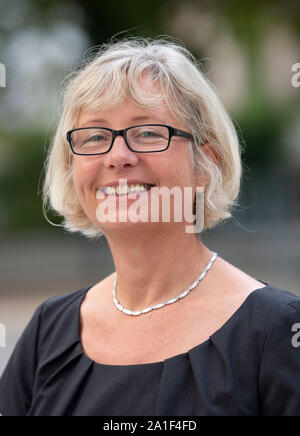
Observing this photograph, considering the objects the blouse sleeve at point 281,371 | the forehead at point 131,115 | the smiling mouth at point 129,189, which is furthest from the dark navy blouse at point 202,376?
the forehead at point 131,115

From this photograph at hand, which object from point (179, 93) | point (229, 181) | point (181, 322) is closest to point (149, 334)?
point (181, 322)

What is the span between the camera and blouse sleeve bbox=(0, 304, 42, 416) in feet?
6.40

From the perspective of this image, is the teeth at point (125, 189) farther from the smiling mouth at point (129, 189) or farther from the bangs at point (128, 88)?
the bangs at point (128, 88)

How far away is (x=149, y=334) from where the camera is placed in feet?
5.86

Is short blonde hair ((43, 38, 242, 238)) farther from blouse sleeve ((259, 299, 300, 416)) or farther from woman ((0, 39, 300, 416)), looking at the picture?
blouse sleeve ((259, 299, 300, 416))

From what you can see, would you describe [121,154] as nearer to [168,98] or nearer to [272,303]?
[168,98]

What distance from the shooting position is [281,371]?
57.4 inches

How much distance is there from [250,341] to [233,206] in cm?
71

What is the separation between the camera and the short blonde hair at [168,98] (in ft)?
5.79

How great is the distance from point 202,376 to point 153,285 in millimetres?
403

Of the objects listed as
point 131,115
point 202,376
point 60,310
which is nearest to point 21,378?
point 60,310

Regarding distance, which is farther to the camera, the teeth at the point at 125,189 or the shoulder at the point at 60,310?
the shoulder at the point at 60,310

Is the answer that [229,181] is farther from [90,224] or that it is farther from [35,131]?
[35,131]

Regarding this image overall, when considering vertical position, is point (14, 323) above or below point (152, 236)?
below
